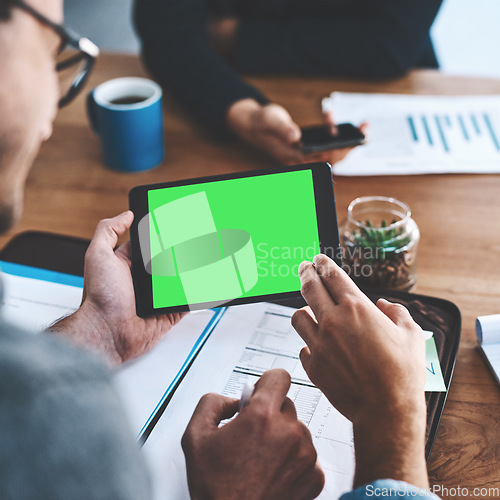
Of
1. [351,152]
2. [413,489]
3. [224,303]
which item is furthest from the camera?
[351,152]

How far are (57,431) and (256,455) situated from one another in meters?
0.24

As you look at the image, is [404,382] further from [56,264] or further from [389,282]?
[56,264]

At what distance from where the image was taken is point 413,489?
46 cm

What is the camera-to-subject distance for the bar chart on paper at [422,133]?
3.32 feet

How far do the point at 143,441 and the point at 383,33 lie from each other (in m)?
1.10

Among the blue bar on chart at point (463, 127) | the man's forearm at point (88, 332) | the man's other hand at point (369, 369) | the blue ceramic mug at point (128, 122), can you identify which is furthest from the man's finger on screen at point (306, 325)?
the blue bar on chart at point (463, 127)

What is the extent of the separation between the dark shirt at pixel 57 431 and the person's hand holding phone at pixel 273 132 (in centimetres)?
72

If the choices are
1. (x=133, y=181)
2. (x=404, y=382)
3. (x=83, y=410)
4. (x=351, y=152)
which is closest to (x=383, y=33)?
(x=351, y=152)

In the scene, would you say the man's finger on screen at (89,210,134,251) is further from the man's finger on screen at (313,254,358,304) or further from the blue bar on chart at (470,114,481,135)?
the blue bar on chart at (470,114,481,135)

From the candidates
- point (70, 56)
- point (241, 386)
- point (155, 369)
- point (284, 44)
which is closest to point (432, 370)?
point (241, 386)

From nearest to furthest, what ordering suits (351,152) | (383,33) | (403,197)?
(403,197), (351,152), (383,33)

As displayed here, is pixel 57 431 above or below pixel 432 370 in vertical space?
above

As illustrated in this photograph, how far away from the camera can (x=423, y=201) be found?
94 cm

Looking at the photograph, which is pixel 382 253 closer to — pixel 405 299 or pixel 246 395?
pixel 405 299
